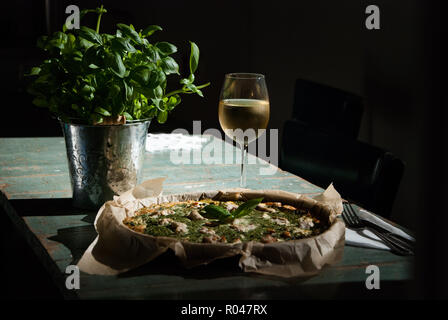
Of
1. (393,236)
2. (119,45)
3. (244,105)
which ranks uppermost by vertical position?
(119,45)

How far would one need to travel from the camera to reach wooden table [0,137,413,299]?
2.39 ft

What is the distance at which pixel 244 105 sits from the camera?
116 cm

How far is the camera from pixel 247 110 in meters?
1.16

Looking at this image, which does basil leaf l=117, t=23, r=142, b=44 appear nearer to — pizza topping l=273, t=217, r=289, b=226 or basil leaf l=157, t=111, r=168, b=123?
basil leaf l=157, t=111, r=168, b=123

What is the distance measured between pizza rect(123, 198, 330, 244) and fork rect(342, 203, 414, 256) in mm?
90

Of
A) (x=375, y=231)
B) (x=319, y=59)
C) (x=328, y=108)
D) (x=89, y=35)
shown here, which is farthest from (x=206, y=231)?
(x=319, y=59)

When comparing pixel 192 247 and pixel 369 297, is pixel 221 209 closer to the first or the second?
pixel 192 247

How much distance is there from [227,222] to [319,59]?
2742mm

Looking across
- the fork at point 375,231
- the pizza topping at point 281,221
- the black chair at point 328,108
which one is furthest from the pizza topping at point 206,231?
the black chair at point 328,108

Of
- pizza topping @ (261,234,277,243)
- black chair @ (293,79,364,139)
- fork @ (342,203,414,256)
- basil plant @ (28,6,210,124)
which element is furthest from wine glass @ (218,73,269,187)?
black chair @ (293,79,364,139)

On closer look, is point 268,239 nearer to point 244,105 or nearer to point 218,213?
point 218,213

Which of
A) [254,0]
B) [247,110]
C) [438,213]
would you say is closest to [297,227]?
[247,110]
